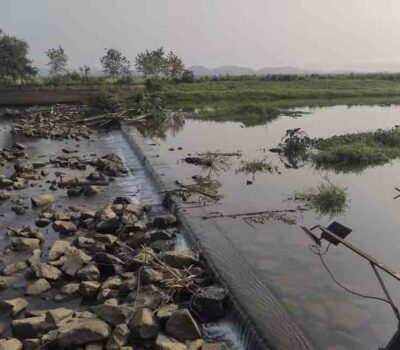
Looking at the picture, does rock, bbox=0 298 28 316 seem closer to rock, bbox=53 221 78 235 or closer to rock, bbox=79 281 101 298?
rock, bbox=79 281 101 298

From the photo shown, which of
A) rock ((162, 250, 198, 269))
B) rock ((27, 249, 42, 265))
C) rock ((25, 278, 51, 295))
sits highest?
rock ((162, 250, 198, 269))

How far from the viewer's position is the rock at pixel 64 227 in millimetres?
10406

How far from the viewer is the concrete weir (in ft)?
20.1

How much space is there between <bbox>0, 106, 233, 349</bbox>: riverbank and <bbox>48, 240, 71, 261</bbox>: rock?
0.02 m

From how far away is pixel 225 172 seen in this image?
1537cm

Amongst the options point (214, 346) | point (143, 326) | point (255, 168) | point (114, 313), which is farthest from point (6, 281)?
point (255, 168)

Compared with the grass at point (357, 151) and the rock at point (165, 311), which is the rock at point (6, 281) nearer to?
the rock at point (165, 311)

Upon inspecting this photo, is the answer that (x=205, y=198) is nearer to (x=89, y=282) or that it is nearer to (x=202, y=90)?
(x=89, y=282)

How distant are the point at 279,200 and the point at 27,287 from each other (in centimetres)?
675

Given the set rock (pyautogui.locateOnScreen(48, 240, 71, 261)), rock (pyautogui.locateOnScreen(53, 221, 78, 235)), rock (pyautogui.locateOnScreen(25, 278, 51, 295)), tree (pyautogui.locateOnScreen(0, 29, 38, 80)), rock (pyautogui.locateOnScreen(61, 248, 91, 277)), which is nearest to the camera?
rock (pyautogui.locateOnScreen(25, 278, 51, 295))

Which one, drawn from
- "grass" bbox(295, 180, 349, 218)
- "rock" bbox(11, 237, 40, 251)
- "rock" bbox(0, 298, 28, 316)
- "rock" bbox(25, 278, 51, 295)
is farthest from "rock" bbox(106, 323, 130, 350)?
"grass" bbox(295, 180, 349, 218)

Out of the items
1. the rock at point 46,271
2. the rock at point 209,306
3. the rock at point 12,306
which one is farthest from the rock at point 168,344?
the rock at point 46,271

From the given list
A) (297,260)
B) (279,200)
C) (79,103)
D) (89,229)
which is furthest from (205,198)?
(79,103)

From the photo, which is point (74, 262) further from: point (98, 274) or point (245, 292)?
A: point (245, 292)
